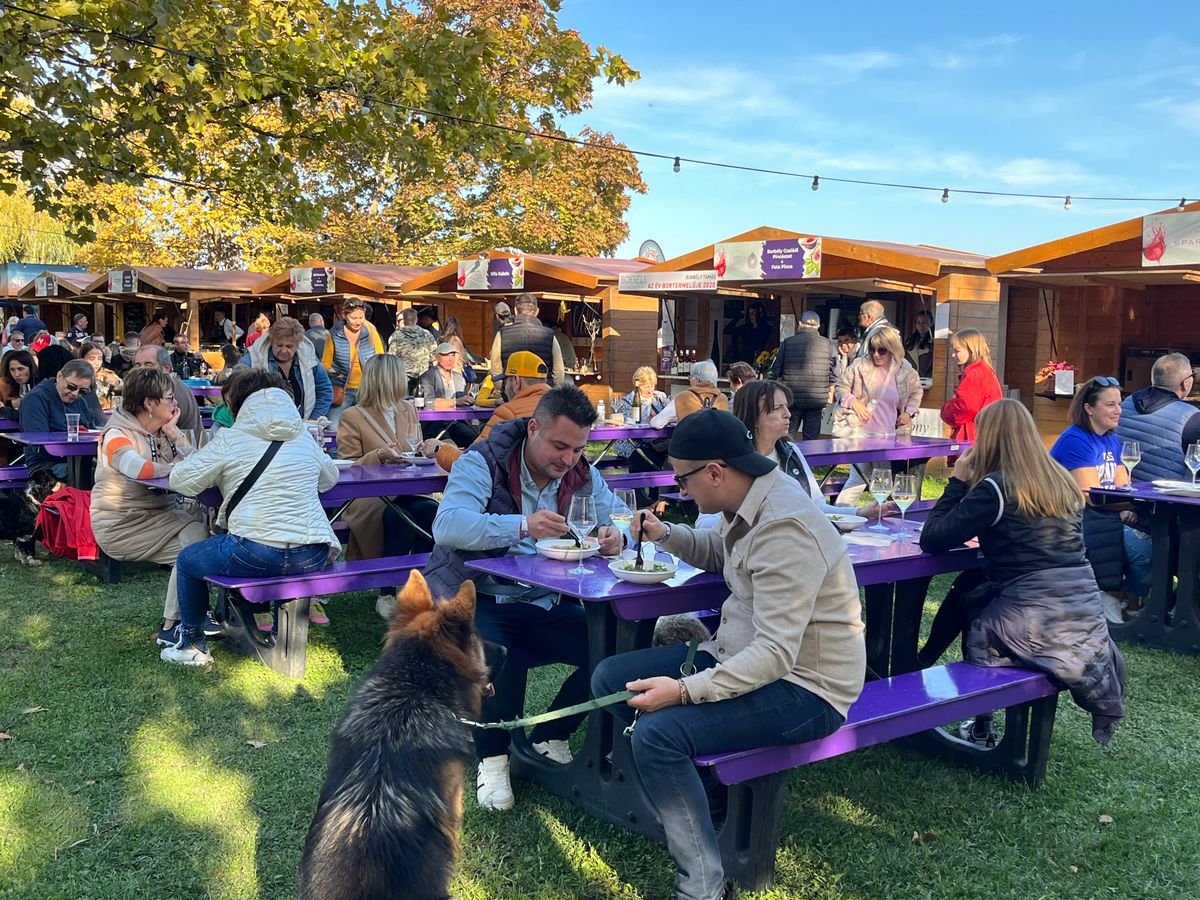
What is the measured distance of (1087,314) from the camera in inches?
538

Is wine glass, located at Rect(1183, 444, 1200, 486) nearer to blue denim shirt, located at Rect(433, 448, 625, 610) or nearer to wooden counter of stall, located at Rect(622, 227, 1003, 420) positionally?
blue denim shirt, located at Rect(433, 448, 625, 610)

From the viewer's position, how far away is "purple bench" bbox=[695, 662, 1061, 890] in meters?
2.85

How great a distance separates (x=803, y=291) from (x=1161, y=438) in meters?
9.49

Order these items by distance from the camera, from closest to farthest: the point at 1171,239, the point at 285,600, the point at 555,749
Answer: the point at 555,749 < the point at 285,600 < the point at 1171,239

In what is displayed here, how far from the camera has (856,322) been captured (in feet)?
50.9

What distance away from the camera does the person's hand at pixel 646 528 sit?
10.6ft

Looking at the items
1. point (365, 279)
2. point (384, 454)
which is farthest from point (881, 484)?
point (365, 279)

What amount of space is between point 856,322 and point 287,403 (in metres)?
12.2

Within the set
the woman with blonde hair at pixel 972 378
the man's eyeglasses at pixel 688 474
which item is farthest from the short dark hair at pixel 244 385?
the woman with blonde hair at pixel 972 378

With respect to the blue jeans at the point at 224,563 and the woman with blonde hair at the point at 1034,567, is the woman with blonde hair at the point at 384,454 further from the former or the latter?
the woman with blonde hair at the point at 1034,567

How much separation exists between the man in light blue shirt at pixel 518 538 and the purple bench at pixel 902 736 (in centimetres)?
90

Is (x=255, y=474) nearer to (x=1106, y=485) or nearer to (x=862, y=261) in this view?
(x=1106, y=485)

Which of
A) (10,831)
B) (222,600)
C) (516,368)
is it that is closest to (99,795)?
(10,831)

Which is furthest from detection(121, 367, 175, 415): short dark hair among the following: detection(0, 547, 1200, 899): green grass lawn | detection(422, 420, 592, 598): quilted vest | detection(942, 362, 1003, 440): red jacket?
detection(942, 362, 1003, 440): red jacket
